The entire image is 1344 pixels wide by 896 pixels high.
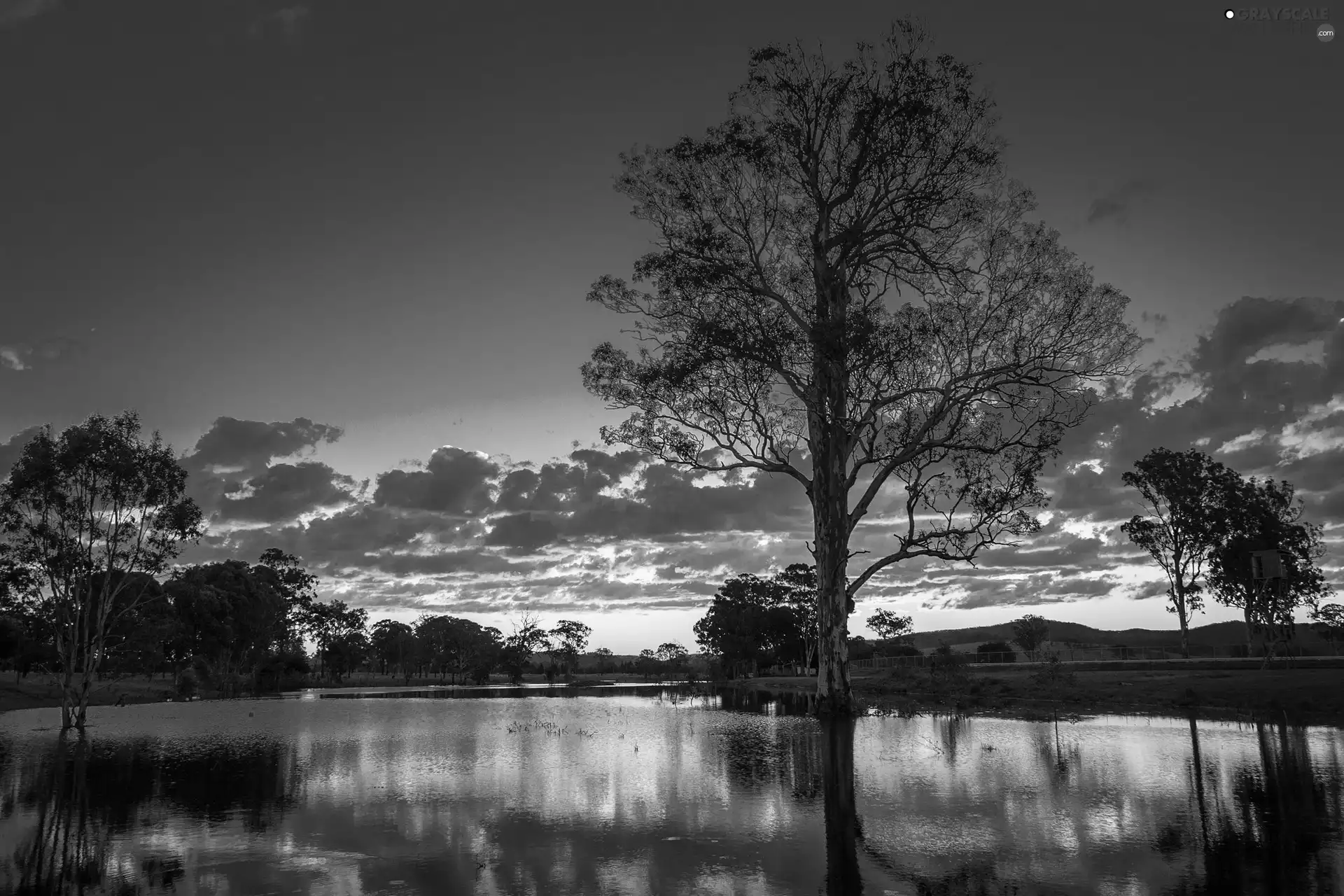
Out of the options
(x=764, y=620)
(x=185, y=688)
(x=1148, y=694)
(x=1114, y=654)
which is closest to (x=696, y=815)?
(x=1148, y=694)

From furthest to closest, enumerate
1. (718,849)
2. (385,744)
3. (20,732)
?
(20,732)
(385,744)
(718,849)

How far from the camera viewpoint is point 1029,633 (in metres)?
105

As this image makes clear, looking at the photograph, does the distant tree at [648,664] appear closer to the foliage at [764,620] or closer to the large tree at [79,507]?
the foliage at [764,620]

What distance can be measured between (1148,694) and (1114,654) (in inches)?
1899

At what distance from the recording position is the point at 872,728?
84.3 ft

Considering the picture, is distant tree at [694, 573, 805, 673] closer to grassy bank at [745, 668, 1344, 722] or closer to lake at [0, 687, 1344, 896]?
grassy bank at [745, 668, 1344, 722]

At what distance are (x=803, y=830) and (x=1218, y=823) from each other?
17.8 feet

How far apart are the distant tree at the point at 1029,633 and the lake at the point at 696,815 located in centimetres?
8745

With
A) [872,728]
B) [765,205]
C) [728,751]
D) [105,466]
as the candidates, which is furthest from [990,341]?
[105,466]

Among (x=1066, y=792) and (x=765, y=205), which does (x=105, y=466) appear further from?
(x=1066, y=792)

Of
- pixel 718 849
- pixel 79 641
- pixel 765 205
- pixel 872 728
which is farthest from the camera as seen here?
pixel 79 641

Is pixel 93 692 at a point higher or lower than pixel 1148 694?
lower

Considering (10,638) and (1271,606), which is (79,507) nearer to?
(10,638)

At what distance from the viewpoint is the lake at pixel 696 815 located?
27.5 feet
